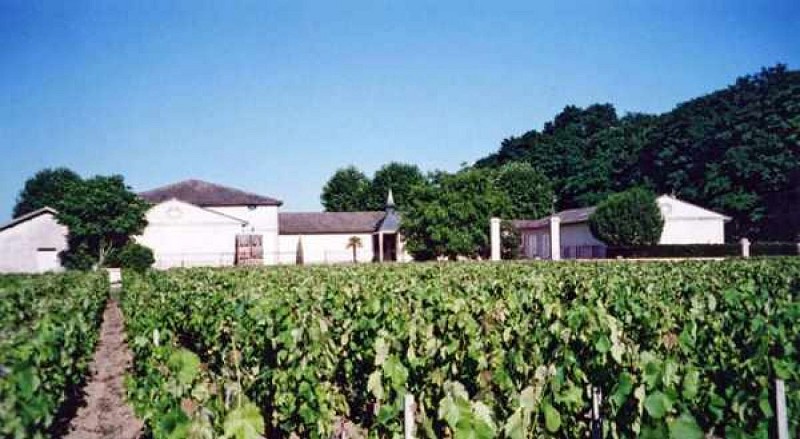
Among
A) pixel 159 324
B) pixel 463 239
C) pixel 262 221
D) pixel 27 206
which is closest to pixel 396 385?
pixel 159 324

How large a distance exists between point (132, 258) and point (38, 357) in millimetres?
33611

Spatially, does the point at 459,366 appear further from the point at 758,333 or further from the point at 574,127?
the point at 574,127

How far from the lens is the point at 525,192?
62.8m

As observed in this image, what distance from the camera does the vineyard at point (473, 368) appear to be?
4016 mm

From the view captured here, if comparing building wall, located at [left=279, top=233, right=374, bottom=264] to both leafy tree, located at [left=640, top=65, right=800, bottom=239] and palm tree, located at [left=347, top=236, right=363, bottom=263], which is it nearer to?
palm tree, located at [left=347, top=236, right=363, bottom=263]

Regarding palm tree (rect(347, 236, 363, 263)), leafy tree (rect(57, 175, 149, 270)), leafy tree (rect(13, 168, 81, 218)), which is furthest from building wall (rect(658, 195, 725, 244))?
leafy tree (rect(13, 168, 81, 218))

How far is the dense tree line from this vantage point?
1759 inches

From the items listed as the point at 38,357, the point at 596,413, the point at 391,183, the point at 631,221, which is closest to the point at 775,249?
the point at 631,221

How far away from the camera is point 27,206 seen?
77.6 meters

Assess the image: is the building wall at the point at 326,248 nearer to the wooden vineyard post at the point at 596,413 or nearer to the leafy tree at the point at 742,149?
the leafy tree at the point at 742,149

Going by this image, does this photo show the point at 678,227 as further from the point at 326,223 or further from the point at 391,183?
the point at 391,183

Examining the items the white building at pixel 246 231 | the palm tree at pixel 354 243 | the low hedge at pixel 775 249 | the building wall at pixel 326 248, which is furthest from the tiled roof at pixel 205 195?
the low hedge at pixel 775 249

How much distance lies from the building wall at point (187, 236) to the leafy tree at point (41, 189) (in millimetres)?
41792

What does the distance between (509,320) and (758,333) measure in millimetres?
3867
